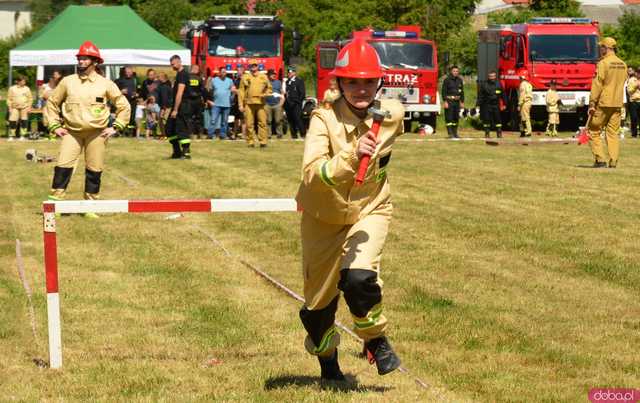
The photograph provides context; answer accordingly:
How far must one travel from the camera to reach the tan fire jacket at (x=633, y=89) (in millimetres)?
32062

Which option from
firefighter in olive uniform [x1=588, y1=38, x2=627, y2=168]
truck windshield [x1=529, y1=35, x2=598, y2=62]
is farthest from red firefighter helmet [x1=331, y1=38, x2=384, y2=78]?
truck windshield [x1=529, y1=35, x2=598, y2=62]

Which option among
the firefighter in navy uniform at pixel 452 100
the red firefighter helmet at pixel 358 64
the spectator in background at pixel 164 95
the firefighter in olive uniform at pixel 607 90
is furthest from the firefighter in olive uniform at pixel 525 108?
the red firefighter helmet at pixel 358 64

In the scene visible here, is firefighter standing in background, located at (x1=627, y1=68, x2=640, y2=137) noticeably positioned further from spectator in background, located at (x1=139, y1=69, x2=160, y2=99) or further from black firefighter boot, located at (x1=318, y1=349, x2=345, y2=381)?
black firefighter boot, located at (x1=318, y1=349, x2=345, y2=381)

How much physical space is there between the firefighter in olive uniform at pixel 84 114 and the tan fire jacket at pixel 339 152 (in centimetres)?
821

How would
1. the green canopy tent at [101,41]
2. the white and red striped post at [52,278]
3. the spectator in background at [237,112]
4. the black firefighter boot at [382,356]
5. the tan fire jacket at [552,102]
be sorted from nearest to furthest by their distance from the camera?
the black firefighter boot at [382,356] < the white and red striped post at [52,278] < the spectator in background at [237,112] < the green canopy tent at [101,41] < the tan fire jacket at [552,102]

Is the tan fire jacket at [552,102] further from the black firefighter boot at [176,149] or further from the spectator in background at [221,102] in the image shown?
the black firefighter boot at [176,149]

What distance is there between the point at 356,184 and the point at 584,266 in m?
5.82

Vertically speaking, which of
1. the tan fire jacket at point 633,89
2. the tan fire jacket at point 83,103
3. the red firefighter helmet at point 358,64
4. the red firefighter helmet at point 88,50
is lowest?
the tan fire jacket at point 633,89

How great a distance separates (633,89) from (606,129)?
1268 cm

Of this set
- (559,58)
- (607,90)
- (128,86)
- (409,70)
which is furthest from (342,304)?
(559,58)

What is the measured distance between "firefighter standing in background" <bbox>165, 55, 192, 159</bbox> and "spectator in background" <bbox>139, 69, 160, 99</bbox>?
8980mm

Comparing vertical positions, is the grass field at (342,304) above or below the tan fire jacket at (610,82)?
below

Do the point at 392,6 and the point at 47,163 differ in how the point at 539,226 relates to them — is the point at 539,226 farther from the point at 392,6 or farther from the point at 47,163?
the point at 392,6

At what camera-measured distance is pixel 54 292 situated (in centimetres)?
707
